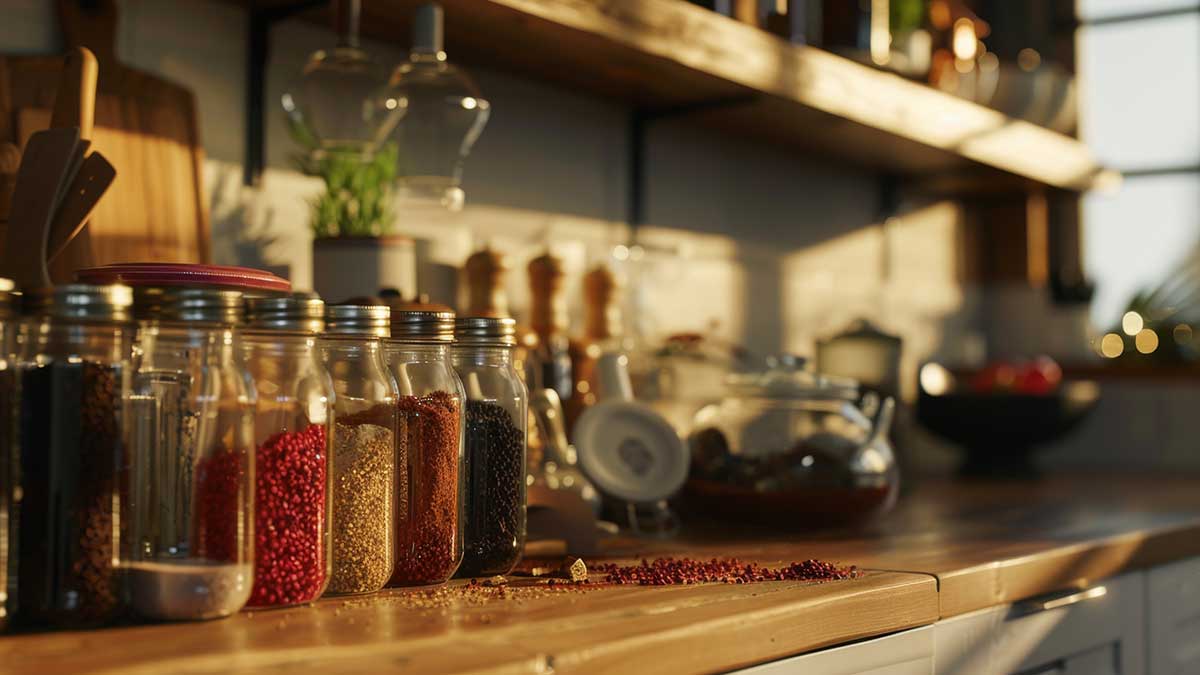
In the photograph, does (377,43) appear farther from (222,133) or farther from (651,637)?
(651,637)

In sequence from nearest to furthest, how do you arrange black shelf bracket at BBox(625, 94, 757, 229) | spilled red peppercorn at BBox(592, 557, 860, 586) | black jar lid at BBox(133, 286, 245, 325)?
black jar lid at BBox(133, 286, 245, 325) → spilled red peppercorn at BBox(592, 557, 860, 586) → black shelf bracket at BBox(625, 94, 757, 229)

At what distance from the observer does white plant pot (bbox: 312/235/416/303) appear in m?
1.41

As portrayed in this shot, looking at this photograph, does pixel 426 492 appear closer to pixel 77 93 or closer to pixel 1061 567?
pixel 77 93

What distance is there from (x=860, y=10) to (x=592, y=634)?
1440 mm

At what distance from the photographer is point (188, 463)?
826mm

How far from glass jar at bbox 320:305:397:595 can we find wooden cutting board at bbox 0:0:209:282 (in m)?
0.41

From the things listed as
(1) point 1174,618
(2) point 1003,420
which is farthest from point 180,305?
(2) point 1003,420

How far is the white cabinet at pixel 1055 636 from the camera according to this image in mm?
1146

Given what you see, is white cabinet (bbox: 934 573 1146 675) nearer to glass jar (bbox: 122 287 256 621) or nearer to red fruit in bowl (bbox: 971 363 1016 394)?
A: glass jar (bbox: 122 287 256 621)

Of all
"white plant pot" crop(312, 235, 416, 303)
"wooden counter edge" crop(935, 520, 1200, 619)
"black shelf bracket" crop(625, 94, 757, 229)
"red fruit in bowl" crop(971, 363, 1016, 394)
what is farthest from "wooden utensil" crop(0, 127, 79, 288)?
"red fruit in bowl" crop(971, 363, 1016, 394)

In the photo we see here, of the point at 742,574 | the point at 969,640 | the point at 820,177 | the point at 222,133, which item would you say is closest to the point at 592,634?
the point at 742,574

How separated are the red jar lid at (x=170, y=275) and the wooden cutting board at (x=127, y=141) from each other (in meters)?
0.26

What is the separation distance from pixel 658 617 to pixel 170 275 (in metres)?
0.44

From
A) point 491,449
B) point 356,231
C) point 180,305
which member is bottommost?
point 491,449
